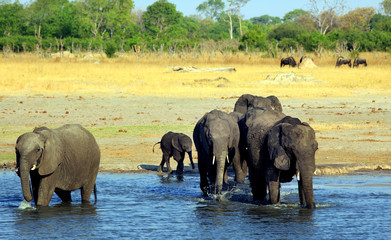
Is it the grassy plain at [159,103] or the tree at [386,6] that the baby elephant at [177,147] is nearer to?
the grassy plain at [159,103]

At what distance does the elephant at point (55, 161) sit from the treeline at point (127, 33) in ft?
153

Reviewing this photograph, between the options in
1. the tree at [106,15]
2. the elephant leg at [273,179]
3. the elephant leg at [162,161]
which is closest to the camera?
the elephant leg at [273,179]

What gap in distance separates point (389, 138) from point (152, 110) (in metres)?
9.73

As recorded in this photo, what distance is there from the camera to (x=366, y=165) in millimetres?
13977

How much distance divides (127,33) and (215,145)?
2781 inches

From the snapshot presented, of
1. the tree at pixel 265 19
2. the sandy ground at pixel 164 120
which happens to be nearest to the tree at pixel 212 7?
the tree at pixel 265 19

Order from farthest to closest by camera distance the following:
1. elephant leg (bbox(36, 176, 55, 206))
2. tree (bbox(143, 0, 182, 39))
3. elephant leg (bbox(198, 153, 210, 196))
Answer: tree (bbox(143, 0, 182, 39))
elephant leg (bbox(198, 153, 210, 196))
elephant leg (bbox(36, 176, 55, 206))

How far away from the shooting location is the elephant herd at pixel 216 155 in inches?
343

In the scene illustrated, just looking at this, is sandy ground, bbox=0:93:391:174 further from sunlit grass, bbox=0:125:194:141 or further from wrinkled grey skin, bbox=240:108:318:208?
wrinkled grey skin, bbox=240:108:318:208

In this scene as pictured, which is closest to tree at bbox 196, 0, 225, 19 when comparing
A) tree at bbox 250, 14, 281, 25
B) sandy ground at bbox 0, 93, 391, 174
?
tree at bbox 250, 14, 281, 25

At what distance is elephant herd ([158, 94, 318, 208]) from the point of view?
29.0 feet

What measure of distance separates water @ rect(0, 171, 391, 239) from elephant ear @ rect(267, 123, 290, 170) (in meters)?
0.86

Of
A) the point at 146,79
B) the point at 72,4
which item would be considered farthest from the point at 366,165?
the point at 72,4

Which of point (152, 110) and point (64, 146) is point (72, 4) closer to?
point (152, 110)
